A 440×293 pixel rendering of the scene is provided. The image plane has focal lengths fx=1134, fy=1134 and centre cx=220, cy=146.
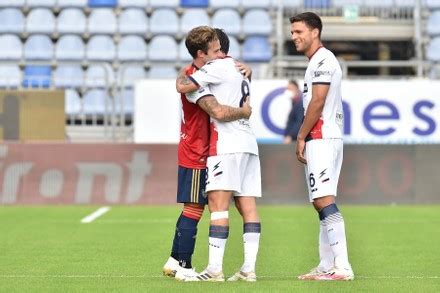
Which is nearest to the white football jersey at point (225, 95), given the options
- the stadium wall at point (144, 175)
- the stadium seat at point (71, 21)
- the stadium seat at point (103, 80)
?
the stadium wall at point (144, 175)

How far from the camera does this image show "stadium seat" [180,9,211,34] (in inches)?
1101

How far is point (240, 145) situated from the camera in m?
8.20

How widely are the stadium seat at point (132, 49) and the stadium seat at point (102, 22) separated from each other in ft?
1.85

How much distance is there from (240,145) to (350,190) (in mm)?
10534

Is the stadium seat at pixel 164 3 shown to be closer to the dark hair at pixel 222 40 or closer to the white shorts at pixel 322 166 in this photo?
the dark hair at pixel 222 40

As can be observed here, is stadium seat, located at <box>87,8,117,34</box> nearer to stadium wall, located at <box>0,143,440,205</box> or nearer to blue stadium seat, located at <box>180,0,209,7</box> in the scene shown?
blue stadium seat, located at <box>180,0,209,7</box>

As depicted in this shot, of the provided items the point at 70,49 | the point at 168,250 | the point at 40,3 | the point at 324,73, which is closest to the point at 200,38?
the point at 324,73

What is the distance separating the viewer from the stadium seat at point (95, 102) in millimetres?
18750

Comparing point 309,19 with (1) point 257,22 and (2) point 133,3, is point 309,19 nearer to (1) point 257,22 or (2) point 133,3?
(1) point 257,22

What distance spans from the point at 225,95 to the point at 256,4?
20.7 m

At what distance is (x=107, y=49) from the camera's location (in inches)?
1081

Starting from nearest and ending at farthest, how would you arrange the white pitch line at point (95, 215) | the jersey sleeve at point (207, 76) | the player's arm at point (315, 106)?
1. the jersey sleeve at point (207, 76)
2. the player's arm at point (315, 106)
3. the white pitch line at point (95, 215)

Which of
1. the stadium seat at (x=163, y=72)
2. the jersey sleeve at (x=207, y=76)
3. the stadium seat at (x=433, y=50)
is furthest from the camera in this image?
the stadium seat at (x=433, y=50)

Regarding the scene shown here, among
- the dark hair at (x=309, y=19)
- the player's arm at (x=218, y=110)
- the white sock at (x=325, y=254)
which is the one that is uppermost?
the dark hair at (x=309, y=19)
